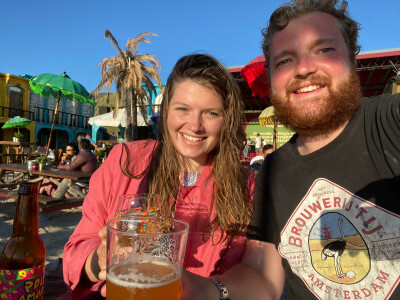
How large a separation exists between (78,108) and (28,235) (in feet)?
104

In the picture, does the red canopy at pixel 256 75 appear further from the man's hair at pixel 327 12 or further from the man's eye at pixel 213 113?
the man's eye at pixel 213 113

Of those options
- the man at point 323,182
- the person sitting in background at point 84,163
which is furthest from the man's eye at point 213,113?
the person sitting in background at point 84,163

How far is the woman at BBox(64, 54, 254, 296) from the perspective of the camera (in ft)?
4.50

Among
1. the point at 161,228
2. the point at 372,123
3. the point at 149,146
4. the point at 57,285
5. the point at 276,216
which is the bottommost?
the point at 57,285

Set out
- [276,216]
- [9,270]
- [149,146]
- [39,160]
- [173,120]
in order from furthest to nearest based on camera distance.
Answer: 1. [39,160]
2. [149,146]
3. [173,120]
4. [276,216]
5. [9,270]

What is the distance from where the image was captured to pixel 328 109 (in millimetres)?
1409

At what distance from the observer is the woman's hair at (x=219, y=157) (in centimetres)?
149

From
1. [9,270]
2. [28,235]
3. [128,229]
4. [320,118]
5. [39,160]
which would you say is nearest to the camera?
[128,229]

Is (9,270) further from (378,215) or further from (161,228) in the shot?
(378,215)

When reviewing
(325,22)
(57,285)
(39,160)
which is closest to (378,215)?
(325,22)

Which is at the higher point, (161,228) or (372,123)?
(372,123)

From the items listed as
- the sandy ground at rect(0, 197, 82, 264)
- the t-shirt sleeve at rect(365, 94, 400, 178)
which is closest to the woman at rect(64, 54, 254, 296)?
the t-shirt sleeve at rect(365, 94, 400, 178)

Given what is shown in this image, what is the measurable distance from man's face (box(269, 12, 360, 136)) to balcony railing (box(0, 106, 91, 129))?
27.0 metres

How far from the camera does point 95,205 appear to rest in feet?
4.65
